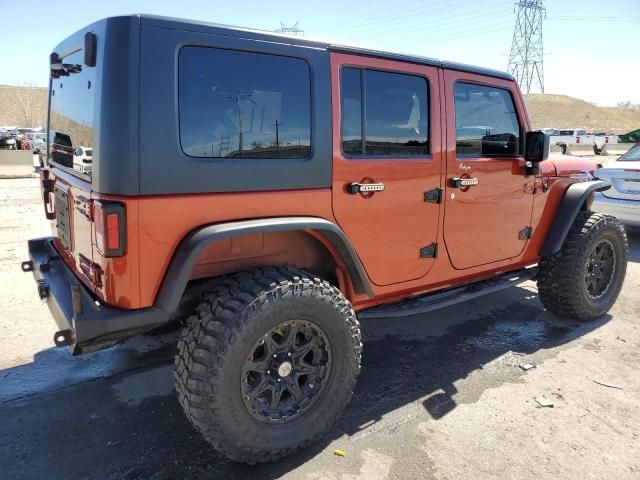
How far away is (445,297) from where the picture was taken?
11.7 ft

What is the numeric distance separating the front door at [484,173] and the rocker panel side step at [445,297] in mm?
212

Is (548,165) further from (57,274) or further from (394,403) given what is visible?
(57,274)

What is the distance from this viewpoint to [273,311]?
2385mm

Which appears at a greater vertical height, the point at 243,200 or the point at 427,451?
the point at 243,200

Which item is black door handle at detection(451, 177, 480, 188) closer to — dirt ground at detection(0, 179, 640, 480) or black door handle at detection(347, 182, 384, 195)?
black door handle at detection(347, 182, 384, 195)

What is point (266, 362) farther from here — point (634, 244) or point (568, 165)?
point (634, 244)

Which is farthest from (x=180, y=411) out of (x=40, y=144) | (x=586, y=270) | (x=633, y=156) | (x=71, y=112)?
(x=633, y=156)

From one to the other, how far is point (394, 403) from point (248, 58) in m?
2.22

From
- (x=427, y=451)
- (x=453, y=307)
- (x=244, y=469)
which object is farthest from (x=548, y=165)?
(x=244, y=469)

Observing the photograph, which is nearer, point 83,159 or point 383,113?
point 83,159

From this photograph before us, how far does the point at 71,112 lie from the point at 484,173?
107 inches

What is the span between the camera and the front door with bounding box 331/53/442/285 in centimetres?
280

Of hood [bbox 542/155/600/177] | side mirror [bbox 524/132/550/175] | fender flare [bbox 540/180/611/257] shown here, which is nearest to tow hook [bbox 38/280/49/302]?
side mirror [bbox 524/132/550/175]

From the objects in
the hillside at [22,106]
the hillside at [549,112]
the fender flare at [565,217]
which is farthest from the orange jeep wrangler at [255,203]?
the hillside at [22,106]
